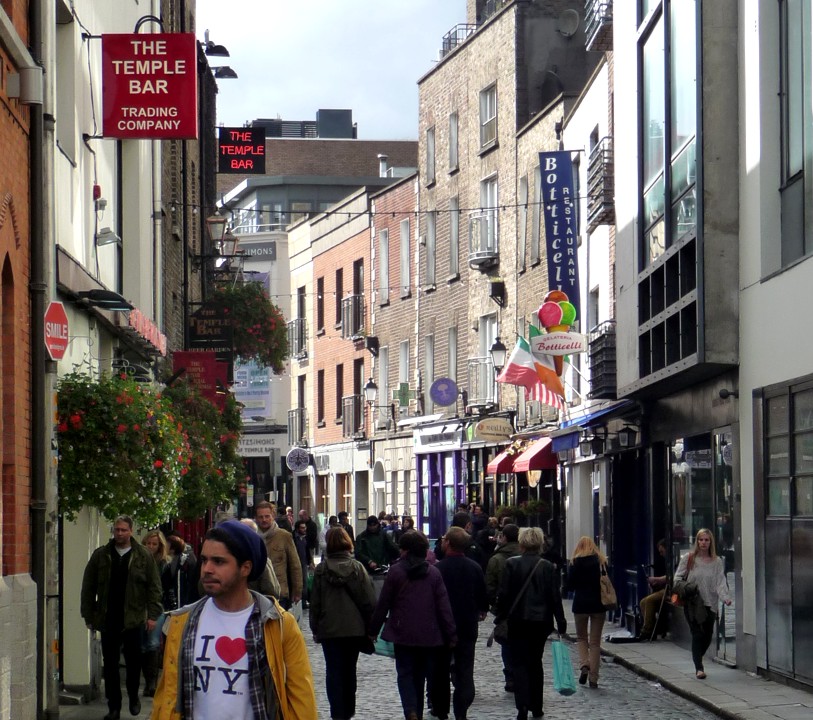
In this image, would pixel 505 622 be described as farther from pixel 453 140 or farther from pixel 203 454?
pixel 453 140

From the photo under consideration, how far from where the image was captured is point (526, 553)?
1488 cm

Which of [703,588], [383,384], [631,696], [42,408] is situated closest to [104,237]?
[42,408]

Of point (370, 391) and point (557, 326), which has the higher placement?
point (557, 326)

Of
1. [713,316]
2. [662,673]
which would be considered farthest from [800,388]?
[662,673]

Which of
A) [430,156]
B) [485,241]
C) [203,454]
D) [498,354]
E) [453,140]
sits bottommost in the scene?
[203,454]

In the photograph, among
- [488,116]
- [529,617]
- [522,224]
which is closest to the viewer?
[529,617]

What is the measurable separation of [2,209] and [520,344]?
18.9 meters

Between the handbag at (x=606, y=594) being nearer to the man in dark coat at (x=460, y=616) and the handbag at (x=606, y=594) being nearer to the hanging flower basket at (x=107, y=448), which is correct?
the man in dark coat at (x=460, y=616)

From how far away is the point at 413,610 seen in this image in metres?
13.2

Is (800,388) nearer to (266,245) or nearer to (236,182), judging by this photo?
(266,245)

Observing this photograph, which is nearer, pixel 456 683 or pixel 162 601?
pixel 456 683

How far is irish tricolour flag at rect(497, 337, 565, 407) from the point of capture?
30.3 metres

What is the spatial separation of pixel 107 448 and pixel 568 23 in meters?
27.0

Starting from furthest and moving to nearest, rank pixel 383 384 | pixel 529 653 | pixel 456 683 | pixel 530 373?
pixel 383 384, pixel 530 373, pixel 529 653, pixel 456 683
